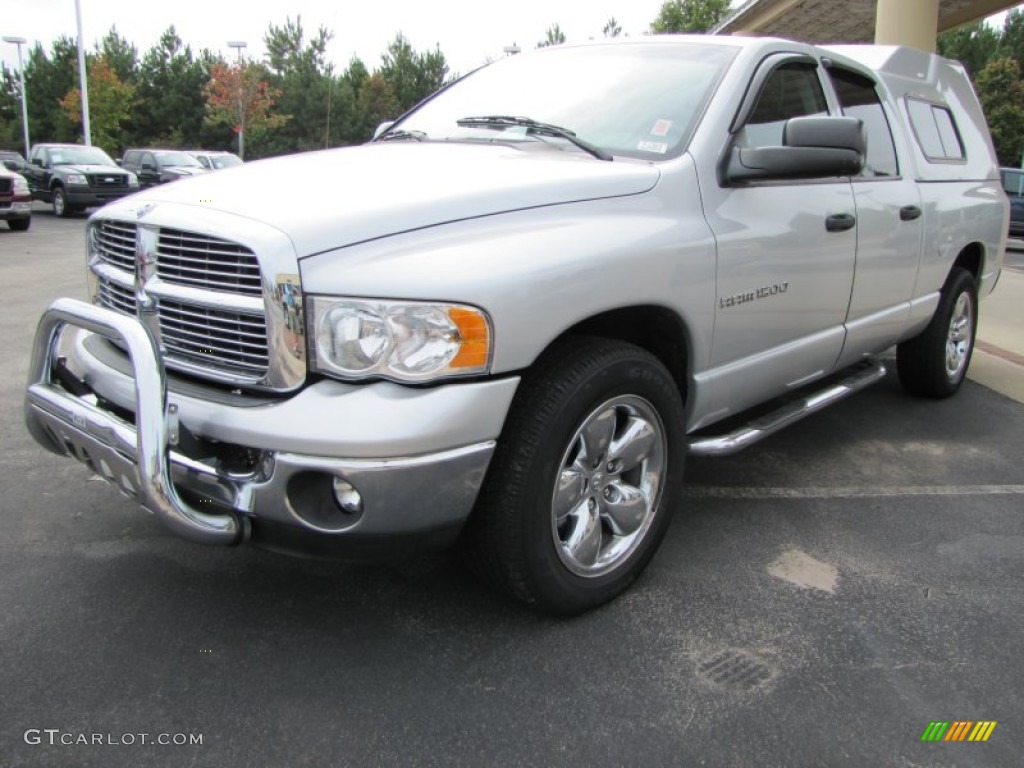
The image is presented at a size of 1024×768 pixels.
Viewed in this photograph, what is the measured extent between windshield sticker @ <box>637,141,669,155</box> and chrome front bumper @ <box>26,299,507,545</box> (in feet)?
4.04

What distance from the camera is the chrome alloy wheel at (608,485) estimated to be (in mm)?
2578

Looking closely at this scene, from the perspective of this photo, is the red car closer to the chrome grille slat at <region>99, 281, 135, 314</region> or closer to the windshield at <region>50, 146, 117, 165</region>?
the windshield at <region>50, 146, 117, 165</region>

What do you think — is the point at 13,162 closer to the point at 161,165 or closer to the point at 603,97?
the point at 161,165

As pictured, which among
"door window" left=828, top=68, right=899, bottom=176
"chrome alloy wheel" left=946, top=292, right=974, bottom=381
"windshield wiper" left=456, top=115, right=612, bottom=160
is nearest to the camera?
"windshield wiper" left=456, top=115, right=612, bottom=160

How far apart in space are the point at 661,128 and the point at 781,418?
1.28 m

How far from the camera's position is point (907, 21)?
1399 centimetres

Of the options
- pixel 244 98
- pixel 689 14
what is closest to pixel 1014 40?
pixel 689 14

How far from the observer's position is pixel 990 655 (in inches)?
102

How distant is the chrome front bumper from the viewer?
2117 millimetres

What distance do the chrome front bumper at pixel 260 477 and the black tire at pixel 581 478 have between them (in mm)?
141

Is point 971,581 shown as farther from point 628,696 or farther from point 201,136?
point 201,136

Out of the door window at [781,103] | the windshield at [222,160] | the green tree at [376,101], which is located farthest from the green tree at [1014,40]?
the door window at [781,103]

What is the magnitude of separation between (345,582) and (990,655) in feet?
6.83

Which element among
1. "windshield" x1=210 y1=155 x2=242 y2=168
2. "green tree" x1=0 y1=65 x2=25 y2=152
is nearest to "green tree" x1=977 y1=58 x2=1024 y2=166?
"windshield" x1=210 y1=155 x2=242 y2=168
